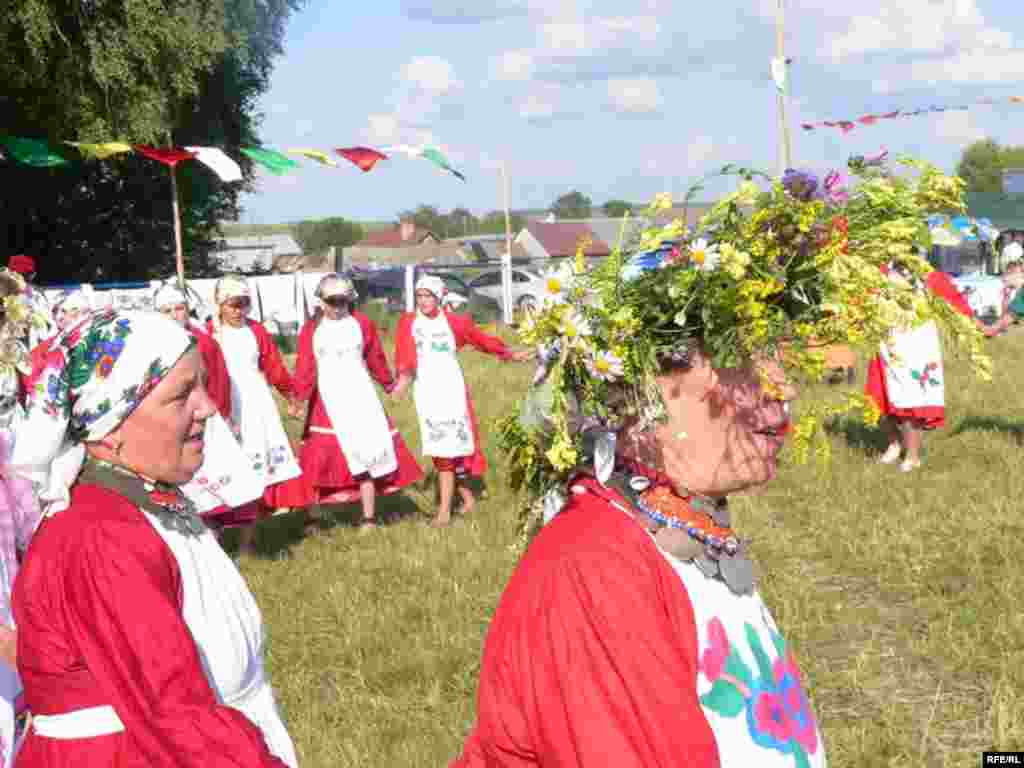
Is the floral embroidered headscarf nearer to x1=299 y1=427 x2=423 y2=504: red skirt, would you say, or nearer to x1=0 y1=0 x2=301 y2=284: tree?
x1=299 y1=427 x2=423 y2=504: red skirt

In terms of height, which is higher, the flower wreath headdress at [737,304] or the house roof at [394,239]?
the flower wreath headdress at [737,304]

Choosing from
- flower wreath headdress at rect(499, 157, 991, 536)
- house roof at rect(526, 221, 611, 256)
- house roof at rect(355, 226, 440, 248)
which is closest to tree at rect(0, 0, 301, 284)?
flower wreath headdress at rect(499, 157, 991, 536)

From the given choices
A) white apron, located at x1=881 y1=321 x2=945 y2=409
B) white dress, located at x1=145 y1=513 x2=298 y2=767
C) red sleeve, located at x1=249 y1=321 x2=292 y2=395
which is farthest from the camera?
white apron, located at x1=881 y1=321 x2=945 y2=409

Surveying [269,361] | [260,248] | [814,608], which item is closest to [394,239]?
[260,248]

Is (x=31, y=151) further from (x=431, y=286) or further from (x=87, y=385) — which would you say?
(x=87, y=385)

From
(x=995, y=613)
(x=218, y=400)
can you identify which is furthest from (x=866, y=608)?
(x=218, y=400)

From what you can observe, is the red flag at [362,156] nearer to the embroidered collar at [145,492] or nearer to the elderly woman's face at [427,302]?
the elderly woman's face at [427,302]

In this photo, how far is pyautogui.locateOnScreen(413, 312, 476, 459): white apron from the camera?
9883mm

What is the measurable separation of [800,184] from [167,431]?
1.41 metres

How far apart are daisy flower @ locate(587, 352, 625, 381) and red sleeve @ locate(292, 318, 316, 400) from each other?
23.7 feet

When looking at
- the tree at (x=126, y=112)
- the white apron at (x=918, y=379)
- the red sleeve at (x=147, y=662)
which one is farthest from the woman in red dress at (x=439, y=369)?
the tree at (x=126, y=112)

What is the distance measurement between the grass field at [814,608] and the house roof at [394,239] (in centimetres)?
7196

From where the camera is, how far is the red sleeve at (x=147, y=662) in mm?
2275

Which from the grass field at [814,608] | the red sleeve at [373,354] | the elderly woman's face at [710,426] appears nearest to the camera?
the elderly woman's face at [710,426]
